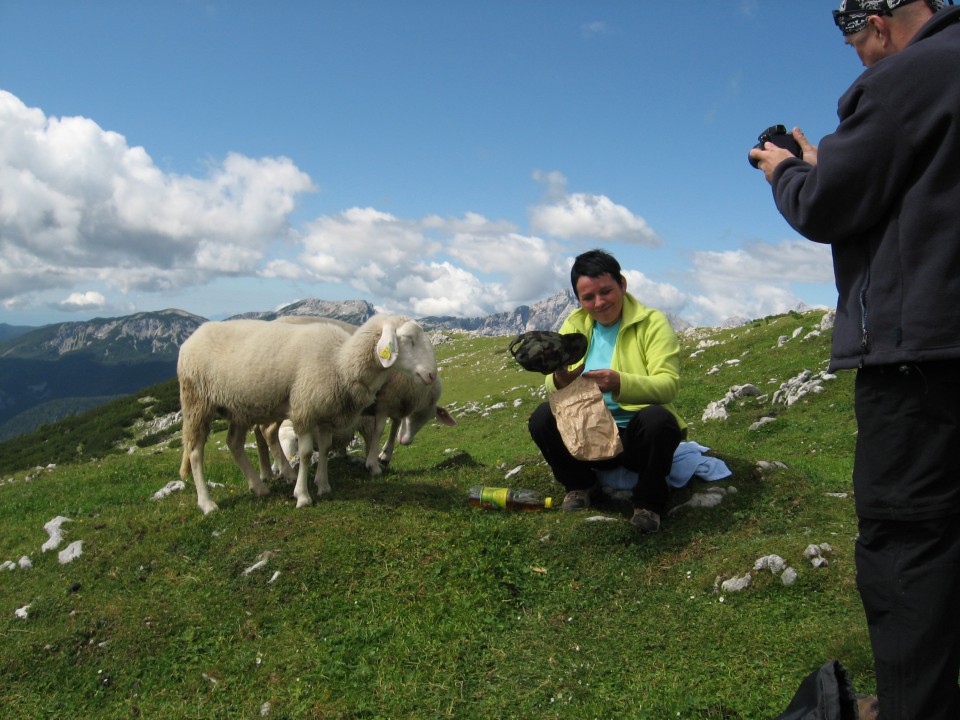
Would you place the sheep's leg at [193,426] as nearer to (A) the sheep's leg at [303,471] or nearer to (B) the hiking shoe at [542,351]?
(A) the sheep's leg at [303,471]

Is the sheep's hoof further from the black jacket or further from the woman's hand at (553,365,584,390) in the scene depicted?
the black jacket

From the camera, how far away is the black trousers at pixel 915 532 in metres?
2.88

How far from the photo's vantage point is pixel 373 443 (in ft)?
36.9

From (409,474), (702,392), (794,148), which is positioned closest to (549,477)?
(409,474)

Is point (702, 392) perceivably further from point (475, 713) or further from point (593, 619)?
point (475, 713)

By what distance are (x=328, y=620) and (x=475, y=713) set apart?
74.6 inches

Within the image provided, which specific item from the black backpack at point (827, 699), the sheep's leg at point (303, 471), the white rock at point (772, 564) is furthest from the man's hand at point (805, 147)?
the sheep's leg at point (303, 471)

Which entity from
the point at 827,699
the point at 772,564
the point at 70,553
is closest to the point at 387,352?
the point at 70,553

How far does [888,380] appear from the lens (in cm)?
297

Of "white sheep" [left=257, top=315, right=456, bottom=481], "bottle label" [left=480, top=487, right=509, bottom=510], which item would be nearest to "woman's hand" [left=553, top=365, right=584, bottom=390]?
"bottle label" [left=480, top=487, right=509, bottom=510]

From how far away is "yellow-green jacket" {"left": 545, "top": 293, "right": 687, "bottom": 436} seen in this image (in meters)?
6.56

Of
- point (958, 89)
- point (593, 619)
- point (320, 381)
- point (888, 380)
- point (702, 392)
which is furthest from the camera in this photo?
point (702, 392)

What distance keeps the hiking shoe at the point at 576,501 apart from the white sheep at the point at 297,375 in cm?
282

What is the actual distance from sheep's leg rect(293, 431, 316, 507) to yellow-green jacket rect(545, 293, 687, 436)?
155 inches
